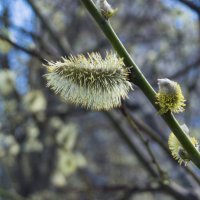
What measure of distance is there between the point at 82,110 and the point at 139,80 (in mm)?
3621

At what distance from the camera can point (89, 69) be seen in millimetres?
1379

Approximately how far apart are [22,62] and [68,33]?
1904mm

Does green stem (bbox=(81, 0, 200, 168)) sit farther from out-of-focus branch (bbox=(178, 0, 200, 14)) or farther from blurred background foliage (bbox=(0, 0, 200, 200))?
out-of-focus branch (bbox=(178, 0, 200, 14))

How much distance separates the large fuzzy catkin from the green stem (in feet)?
0.20

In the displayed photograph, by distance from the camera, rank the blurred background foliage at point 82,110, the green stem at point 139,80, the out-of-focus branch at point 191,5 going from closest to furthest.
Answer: the green stem at point 139,80 < the out-of-focus branch at point 191,5 < the blurred background foliage at point 82,110

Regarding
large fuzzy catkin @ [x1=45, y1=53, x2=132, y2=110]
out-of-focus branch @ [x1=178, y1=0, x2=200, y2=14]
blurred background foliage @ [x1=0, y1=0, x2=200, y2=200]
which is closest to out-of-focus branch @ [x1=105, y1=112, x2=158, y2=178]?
blurred background foliage @ [x1=0, y1=0, x2=200, y2=200]

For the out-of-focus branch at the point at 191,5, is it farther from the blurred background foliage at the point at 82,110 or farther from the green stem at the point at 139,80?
the green stem at the point at 139,80

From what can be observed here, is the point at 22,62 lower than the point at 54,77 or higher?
higher

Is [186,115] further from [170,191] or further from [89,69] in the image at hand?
[89,69]

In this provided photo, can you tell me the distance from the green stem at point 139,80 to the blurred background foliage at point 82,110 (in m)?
0.77

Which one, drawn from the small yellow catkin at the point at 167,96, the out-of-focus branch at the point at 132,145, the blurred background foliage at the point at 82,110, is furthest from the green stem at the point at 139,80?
the out-of-focus branch at the point at 132,145

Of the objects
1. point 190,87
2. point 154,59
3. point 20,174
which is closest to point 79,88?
point 190,87

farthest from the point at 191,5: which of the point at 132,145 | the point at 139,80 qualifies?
the point at 139,80

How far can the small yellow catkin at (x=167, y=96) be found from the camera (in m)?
1.29
